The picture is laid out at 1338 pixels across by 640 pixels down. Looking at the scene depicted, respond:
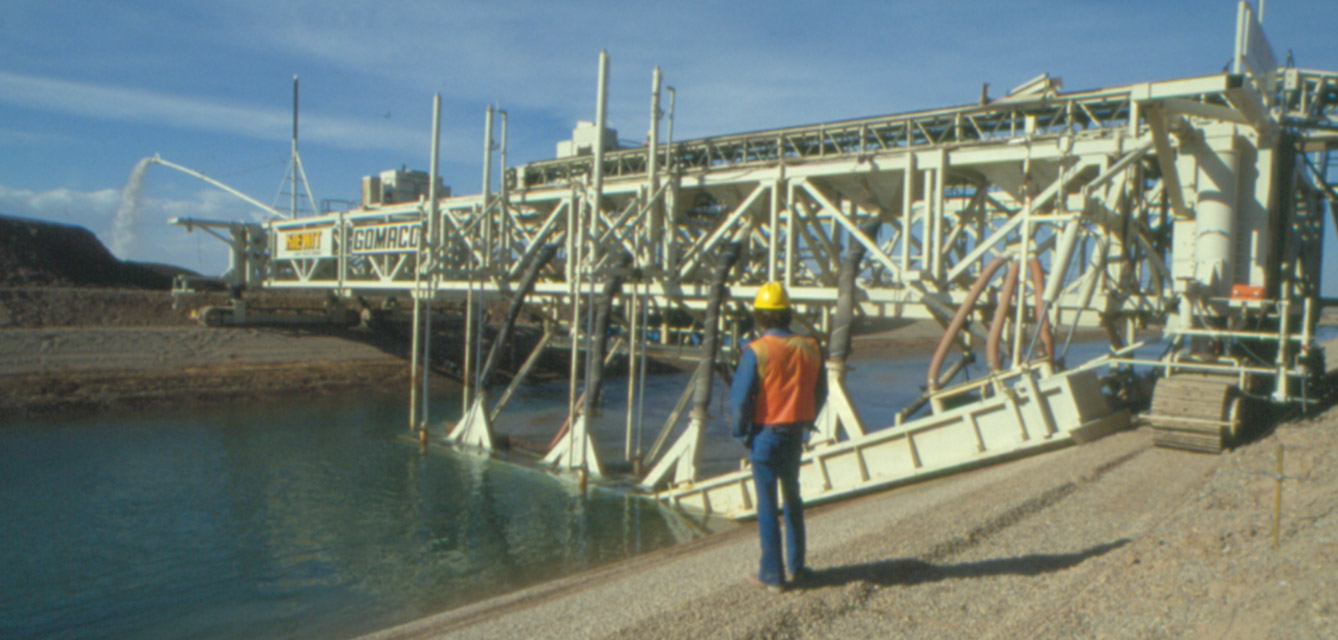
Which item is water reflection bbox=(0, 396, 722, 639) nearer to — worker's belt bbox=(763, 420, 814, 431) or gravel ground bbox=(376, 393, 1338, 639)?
gravel ground bbox=(376, 393, 1338, 639)

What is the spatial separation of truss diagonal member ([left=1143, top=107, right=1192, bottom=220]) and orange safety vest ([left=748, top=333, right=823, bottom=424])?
7.52 meters

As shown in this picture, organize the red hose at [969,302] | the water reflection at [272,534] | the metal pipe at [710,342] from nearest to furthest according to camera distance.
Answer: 1. the water reflection at [272,534]
2. the red hose at [969,302]
3. the metal pipe at [710,342]

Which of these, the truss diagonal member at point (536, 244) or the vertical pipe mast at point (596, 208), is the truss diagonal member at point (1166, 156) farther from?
the truss diagonal member at point (536, 244)

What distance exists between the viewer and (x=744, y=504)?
41.8ft

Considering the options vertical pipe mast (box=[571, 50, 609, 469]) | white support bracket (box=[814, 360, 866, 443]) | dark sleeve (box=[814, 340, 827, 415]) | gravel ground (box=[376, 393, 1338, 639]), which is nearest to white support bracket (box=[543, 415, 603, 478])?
vertical pipe mast (box=[571, 50, 609, 469])

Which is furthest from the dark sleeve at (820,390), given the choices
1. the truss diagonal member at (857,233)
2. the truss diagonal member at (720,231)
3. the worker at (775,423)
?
the truss diagonal member at (720,231)

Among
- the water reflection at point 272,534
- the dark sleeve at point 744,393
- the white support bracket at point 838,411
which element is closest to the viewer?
the dark sleeve at point 744,393

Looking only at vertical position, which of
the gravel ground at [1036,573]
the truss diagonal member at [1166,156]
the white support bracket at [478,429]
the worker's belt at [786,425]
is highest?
the truss diagonal member at [1166,156]

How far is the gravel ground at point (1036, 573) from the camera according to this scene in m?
5.12

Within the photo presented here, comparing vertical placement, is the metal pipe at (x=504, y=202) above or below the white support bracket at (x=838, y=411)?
above

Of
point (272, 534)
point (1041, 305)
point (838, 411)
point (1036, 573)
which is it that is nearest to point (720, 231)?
point (838, 411)

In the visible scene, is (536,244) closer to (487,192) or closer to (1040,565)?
(487,192)

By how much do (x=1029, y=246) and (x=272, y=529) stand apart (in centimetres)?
1236

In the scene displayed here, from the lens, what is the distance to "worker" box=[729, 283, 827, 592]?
5.92 metres
